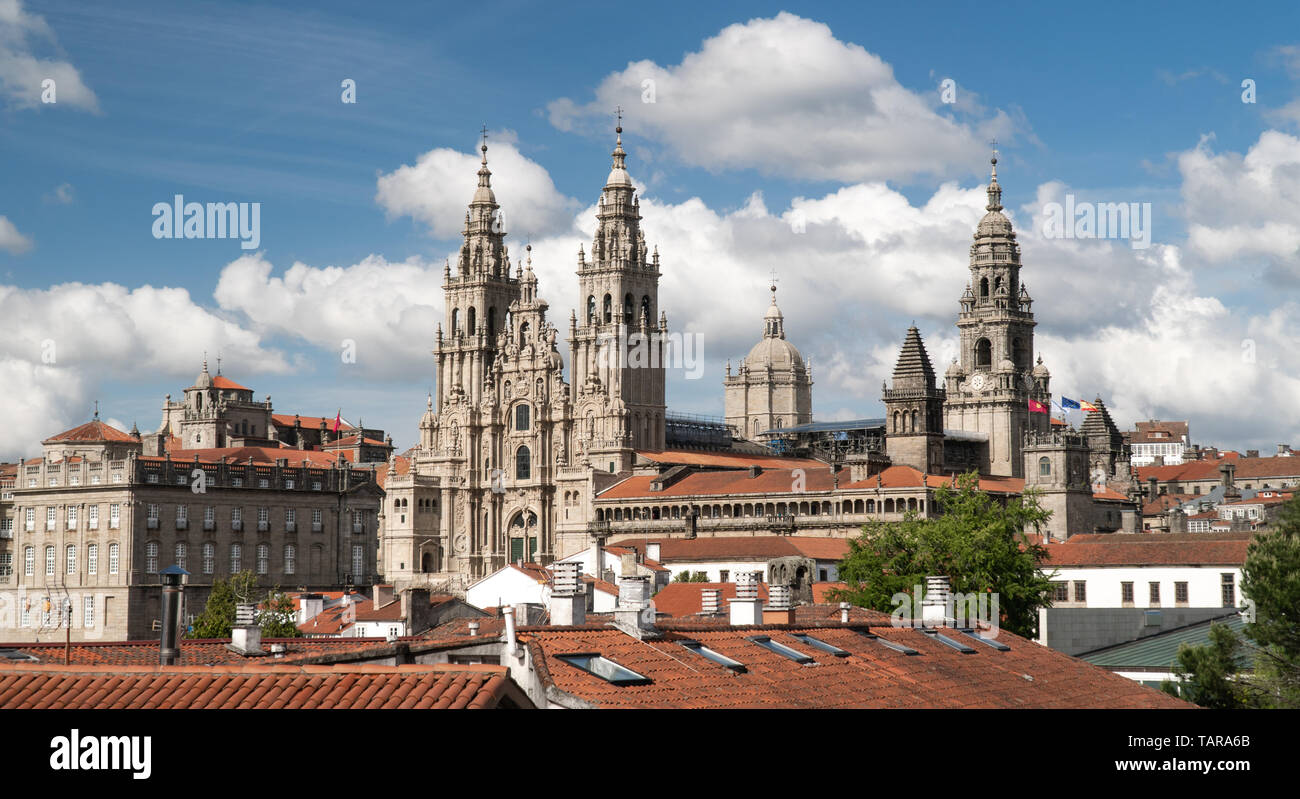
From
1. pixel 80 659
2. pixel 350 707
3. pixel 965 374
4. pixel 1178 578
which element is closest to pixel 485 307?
pixel 965 374

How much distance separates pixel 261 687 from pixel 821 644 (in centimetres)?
1663

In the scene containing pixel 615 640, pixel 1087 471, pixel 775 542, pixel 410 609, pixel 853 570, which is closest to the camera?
pixel 615 640

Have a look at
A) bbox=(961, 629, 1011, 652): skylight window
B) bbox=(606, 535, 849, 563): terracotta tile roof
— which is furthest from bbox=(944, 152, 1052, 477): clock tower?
bbox=(961, 629, 1011, 652): skylight window

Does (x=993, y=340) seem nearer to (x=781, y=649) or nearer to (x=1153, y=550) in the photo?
(x=1153, y=550)

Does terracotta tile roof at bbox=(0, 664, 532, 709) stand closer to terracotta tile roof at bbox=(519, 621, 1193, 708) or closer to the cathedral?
terracotta tile roof at bbox=(519, 621, 1193, 708)

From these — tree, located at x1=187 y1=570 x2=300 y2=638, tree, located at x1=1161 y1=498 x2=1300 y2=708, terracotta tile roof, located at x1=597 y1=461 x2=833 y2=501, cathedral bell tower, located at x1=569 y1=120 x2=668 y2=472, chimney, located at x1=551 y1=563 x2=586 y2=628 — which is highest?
cathedral bell tower, located at x1=569 y1=120 x2=668 y2=472

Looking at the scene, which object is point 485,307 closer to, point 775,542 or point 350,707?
point 775,542

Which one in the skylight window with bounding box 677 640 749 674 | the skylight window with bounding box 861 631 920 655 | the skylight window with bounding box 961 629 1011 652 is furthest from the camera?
the skylight window with bounding box 961 629 1011 652

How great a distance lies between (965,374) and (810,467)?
33878 millimetres

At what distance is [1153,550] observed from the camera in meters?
92.7

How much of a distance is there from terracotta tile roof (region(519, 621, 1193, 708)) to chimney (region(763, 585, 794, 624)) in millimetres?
2843

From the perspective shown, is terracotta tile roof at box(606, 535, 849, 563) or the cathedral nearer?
terracotta tile roof at box(606, 535, 849, 563)

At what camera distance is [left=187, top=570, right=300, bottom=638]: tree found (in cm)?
6238
